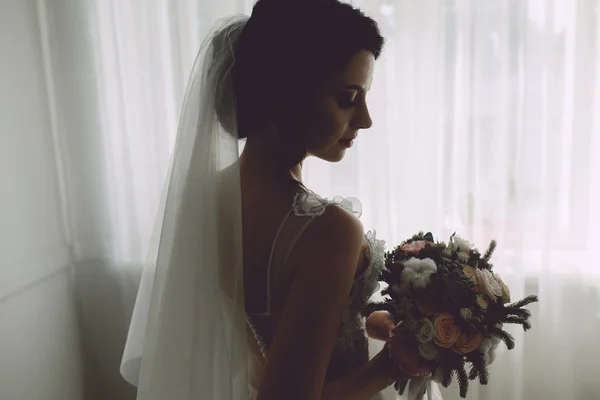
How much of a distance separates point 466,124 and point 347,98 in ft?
3.02

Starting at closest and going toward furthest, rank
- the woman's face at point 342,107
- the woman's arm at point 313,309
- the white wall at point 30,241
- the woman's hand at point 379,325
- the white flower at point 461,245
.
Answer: the woman's arm at point 313,309
the woman's face at point 342,107
the white flower at point 461,245
the woman's hand at point 379,325
the white wall at point 30,241

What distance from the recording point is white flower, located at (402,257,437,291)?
97 cm

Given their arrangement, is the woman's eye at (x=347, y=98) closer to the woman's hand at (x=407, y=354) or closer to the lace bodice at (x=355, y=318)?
the lace bodice at (x=355, y=318)

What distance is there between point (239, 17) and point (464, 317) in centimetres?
76

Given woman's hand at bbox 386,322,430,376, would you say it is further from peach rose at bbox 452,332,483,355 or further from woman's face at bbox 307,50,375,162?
woman's face at bbox 307,50,375,162

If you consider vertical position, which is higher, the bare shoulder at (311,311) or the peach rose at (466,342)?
the bare shoulder at (311,311)

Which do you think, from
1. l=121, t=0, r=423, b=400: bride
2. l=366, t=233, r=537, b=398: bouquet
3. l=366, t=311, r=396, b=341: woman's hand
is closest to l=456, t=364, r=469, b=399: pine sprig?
l=366, t=233, r=537, b=398: bouquet

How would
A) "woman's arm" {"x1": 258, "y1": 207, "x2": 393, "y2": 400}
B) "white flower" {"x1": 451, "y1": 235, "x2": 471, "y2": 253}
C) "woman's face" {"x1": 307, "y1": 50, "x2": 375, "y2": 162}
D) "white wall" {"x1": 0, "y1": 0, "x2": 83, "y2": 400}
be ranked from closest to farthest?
1. "woman's arm" {"x1": 258, "y1": 207, "x2": 393, "y2": 400}
2. "woman's face" {"x1": 307, "y1": 50, "x2": 375, "y2": 162}
3. "white flower" {"x1": 451, "y1": 235, "x2": 471, "y2": 253}
4. "white wall" {"x1": 0, "y1": 0, "x2": 83, "y2": 400}

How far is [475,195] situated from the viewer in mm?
1734

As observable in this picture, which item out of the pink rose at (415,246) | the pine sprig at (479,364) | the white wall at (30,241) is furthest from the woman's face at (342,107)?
the white wall at (30,241)

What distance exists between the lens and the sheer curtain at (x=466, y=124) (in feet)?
5.47

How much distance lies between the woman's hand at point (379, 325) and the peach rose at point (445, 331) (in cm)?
23

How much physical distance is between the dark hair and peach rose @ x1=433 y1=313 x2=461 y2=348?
0.47m

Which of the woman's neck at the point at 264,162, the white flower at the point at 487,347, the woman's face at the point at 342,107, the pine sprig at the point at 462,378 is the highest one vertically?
the woman's face at the point at 342,107
